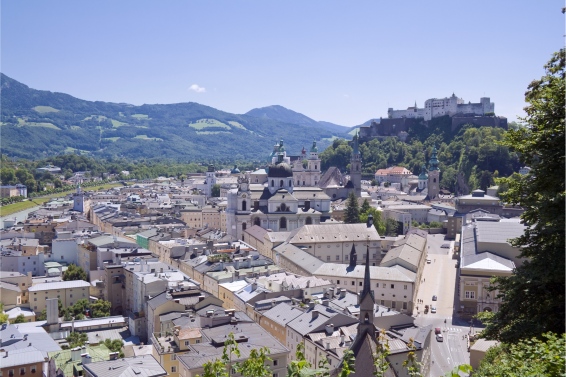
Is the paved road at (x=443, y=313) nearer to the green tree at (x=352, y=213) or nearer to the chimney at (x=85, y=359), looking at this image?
the green tree at (x=352, y=213)

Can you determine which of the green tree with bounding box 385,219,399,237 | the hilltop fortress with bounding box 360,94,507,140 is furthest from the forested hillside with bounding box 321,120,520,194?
the green tree with bounding box 385,219,399,237

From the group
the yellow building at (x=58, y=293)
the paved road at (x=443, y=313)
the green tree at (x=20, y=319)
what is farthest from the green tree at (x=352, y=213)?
the green tree at (x=20, y=319)

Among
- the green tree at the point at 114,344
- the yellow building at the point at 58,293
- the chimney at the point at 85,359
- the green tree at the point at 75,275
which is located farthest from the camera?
the green tree at the point at 75,275

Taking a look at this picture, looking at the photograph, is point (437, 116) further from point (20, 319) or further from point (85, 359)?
point (85, 359)

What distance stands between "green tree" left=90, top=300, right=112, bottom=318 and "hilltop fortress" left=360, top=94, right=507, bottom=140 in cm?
9174

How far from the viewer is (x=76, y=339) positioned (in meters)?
31.1

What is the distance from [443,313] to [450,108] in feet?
302

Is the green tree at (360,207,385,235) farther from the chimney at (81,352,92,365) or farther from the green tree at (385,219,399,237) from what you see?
the chimney at (81,352,92,365)

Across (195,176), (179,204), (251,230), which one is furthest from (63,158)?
(251,230)

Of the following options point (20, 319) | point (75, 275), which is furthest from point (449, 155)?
point (20, 319)

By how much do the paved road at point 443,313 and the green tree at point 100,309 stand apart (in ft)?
67.6

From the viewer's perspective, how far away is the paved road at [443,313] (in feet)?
96.7

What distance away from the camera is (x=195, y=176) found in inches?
6407

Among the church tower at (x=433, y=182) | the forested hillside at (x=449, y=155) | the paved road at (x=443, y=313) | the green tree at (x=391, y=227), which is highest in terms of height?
the forested hillside at (x=449, y=155)
